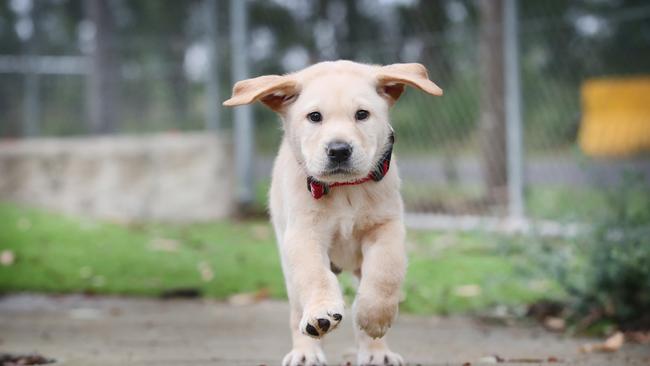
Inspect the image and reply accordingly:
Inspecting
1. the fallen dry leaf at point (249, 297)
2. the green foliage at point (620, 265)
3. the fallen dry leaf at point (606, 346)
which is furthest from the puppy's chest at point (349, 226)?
the fallen dry leaf at point (249, 297)

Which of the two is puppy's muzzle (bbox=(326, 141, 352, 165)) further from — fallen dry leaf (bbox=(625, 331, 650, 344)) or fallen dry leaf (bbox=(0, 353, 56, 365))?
fallen dry leaf (bbox=(625, 331, 650, 344))

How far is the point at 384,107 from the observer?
335 cm

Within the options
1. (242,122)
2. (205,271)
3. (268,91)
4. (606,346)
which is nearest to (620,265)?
(606,346)

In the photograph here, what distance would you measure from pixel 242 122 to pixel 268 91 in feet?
22.5

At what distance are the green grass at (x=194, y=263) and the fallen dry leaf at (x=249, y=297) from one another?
0.06 metres

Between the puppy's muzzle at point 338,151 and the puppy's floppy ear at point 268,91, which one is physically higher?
the puppy's floppy ear at point 268,91

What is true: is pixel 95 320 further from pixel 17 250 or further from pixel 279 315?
pixel 17 250

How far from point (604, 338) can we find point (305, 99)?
2262 millimetres

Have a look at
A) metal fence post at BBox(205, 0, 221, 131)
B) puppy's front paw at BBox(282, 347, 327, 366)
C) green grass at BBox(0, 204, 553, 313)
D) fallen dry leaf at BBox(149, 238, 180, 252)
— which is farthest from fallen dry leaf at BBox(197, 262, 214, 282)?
metal fence post at BBox(205, 0, 221, 131)

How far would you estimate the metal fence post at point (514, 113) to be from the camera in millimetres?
8023

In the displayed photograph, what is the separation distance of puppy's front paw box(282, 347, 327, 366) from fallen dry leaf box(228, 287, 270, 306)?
2152mm

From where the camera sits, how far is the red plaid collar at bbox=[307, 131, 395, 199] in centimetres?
329

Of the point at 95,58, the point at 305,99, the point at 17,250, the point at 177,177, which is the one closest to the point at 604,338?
the point at 305,99

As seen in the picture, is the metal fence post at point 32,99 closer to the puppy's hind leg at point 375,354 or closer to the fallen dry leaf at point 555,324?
the fallen dry leaf at point 555,324
